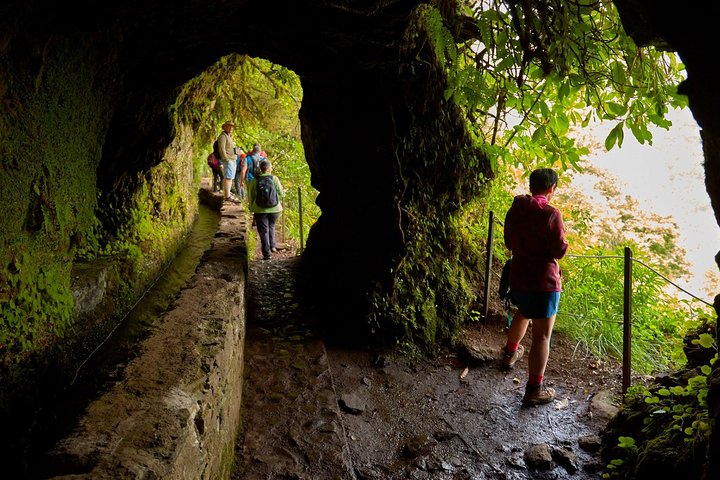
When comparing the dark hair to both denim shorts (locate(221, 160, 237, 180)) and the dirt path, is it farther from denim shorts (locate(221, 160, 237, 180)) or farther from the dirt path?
denim shorts (locate(221, 160, 237, 180))

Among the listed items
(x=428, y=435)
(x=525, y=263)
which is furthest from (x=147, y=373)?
(x=525, y=263)

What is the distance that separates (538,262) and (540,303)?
367 mm

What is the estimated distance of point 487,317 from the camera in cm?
597

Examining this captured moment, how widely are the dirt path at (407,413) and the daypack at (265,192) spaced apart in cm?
340

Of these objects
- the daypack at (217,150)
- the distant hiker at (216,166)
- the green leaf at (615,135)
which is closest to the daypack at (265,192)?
the daypack at (217,150)

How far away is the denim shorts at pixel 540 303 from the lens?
4250 millimetres

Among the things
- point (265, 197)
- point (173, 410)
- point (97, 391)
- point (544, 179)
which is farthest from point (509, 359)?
point (265, 197)

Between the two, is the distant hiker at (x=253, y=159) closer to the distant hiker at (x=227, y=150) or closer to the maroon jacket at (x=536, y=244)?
the distant hiker at (x=227, y=150)

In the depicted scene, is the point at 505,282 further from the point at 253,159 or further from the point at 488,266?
the point at 253,159

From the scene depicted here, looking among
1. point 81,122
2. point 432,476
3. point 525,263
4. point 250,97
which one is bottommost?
point 432,476

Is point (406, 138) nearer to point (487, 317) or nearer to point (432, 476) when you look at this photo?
point (487, 317)

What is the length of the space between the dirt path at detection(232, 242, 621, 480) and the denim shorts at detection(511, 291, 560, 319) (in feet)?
2.82

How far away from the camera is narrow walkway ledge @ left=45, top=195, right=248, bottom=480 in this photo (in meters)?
1.68

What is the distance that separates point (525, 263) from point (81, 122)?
4051 millimetres
